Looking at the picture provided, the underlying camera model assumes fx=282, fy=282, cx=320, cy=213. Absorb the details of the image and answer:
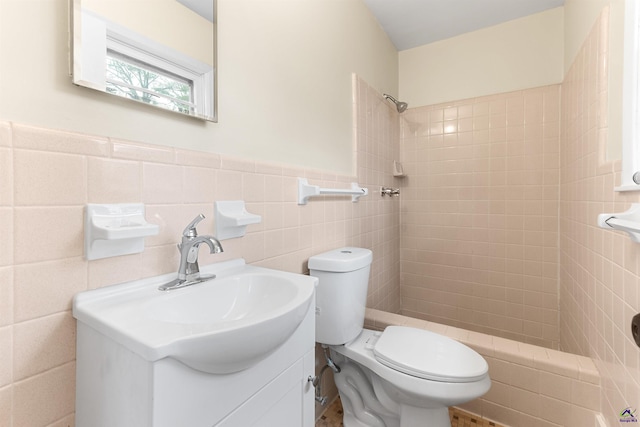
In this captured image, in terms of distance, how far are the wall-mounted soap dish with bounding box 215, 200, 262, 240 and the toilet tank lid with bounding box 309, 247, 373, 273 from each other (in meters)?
0.41

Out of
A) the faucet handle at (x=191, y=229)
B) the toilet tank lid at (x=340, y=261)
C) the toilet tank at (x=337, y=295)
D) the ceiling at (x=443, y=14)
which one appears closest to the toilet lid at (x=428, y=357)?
the toilet tank at (x=337, y=295)

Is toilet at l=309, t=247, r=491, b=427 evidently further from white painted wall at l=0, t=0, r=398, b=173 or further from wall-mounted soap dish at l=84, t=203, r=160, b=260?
wall-mounted soap dish at l=84, t=203, r=160, b=260

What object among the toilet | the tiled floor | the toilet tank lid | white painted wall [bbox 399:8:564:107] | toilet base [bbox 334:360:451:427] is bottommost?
the tiled floor

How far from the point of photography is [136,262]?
74 centimetres

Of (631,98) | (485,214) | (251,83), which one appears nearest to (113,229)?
(251,83)

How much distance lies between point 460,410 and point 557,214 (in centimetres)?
148

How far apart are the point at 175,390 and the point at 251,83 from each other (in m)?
1.00

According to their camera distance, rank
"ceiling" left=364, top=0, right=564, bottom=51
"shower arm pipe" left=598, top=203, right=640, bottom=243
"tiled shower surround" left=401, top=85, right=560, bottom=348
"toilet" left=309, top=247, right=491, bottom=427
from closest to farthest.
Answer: "shower arm pipe" left=598, top=203, right=640, bottom=243 < "toilet" left=309, top=247, right=491, bottom=427 < "ceiling" left=364, top=0, right=564, bottom=51 < "tiled shower surround" left=401, top=85, right=560, bottom=348

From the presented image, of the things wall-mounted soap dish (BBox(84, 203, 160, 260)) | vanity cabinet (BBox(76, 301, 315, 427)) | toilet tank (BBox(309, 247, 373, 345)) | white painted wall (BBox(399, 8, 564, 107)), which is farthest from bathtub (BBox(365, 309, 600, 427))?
white painted wall (BBox(399, 8, 564, 107))

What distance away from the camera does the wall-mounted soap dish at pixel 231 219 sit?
0.93 meters

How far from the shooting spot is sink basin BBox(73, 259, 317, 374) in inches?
18.8

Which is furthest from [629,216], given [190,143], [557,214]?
[557,214]

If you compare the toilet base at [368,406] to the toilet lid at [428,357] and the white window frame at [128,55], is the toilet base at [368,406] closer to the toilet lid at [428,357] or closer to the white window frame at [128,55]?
the toilet lid at [428,357]

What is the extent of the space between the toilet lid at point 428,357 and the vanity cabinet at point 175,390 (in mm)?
505
